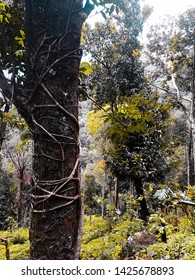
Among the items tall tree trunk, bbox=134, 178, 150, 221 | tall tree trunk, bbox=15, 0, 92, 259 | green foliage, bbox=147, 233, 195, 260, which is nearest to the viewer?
tall tree trunk, bbox=15, 0, 92, 259

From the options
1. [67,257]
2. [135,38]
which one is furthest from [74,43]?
[135,38]

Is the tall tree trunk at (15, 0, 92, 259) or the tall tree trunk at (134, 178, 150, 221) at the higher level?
the tall tree trunk at (15, 0, 92, 259)

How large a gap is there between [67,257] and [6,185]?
1227cm

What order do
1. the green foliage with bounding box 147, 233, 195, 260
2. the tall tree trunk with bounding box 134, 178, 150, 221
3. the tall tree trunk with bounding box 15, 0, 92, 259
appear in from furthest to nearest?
1. the tall tree trunk with bounding box 134, 178, 150, 221
2. the green foliage with bounding box 147, 233, 195, 260
3. the tall tree trunk with bounding box 15, 0, 92, 259

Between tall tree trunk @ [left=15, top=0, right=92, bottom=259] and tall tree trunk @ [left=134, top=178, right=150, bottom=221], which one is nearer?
tall tree trunk @ [left=15, top=0, right=92, bottom=259]

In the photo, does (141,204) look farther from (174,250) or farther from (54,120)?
(54,120)

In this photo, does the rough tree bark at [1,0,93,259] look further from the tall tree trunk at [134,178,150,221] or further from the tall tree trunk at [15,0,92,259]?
the tall tree trunk at [134,178,150,221]

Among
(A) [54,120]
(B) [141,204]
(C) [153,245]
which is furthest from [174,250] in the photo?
(B) [141,204]

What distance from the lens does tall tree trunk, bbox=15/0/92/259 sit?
2.89 feet

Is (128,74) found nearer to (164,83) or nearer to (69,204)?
(164,83)

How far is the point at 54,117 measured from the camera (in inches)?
37.6

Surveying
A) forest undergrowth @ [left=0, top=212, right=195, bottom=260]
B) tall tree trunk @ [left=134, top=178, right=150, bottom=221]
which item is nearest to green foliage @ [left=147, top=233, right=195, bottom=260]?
forest undergrowth @ [left=0, top=212, right=195, bottom=260]

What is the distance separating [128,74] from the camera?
623 centimetres

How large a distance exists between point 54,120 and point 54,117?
A: 12 millimetres
